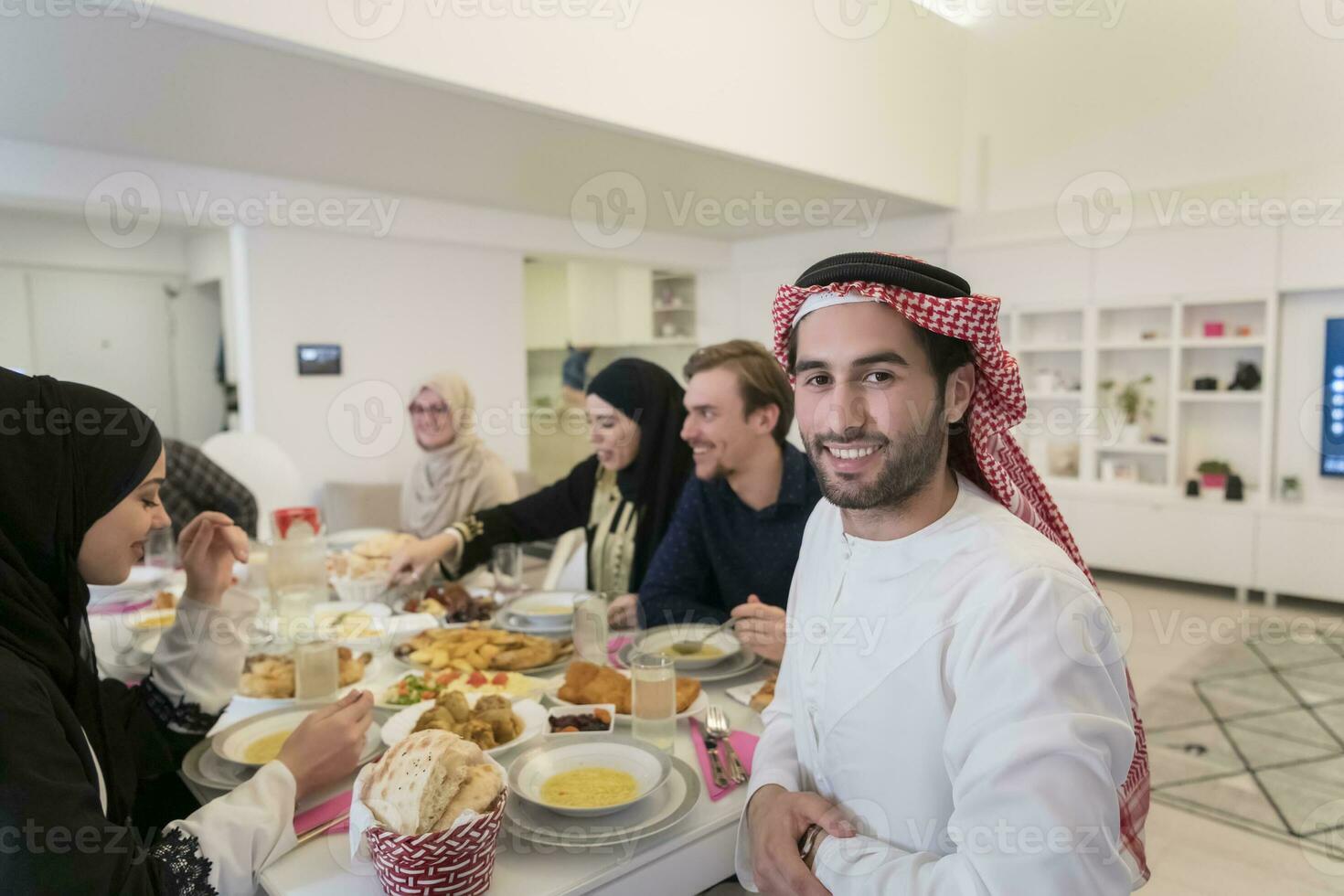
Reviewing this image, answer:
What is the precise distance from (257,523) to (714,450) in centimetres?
246

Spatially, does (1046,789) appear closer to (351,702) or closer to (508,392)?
(351,702)

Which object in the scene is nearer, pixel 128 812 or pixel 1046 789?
pixel 1046 789

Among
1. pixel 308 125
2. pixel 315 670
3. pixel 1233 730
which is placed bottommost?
pixel 1233 730

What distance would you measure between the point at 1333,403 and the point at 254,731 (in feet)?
19.2

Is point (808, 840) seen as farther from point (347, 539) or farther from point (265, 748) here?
point (347, 539)

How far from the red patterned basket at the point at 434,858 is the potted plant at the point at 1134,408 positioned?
5.65m

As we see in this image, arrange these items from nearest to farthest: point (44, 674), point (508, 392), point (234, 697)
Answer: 1. point (44, 674)
2. point (234, 697)
3. point (508, 392)

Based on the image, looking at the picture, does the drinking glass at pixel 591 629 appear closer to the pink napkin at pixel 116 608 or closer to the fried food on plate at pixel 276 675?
the fried food on plate at pixel 276 675

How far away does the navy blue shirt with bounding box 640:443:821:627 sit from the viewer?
1992 millimetres

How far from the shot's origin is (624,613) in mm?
2059

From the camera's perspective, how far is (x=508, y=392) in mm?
5391

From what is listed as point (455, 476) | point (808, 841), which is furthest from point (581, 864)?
point (455, 476)

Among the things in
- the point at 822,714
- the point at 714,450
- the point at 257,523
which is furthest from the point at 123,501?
the point at 257,523

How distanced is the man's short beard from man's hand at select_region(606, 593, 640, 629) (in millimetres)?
1042
